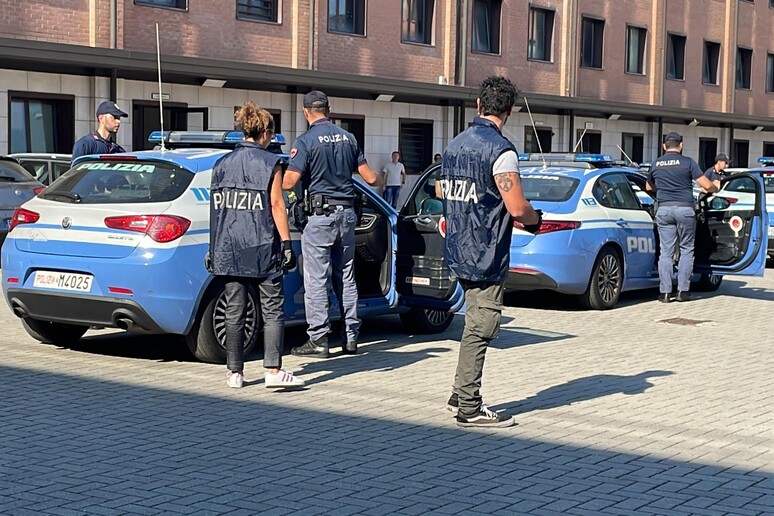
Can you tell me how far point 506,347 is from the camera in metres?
10.6

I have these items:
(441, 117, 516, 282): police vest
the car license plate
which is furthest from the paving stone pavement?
(441, 117, 516, 282): police vest

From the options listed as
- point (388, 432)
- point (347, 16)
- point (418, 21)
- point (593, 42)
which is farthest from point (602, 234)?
point (593, 42)

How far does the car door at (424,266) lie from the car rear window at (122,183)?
2.01 meters

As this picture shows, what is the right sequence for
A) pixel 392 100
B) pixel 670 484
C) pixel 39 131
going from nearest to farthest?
pixel 670 484 → pixel 39 131 → pixel 392 100

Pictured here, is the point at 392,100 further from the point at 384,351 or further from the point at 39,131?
the point at 384,351

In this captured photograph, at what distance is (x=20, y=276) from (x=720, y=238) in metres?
8.52

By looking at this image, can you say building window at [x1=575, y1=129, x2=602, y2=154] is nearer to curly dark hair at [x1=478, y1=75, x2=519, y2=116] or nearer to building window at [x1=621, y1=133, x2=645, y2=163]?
building window at [x1=621, y1=133, x2=645, y2=163]

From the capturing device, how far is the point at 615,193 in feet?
45.9

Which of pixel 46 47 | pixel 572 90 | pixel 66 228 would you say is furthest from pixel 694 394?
pixel 572 90

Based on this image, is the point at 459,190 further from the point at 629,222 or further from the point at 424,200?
the point at 629,222

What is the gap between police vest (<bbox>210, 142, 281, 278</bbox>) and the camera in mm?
8047

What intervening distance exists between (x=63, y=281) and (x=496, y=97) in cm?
357

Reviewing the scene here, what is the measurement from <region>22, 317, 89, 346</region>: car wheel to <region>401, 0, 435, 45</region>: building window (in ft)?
65.8

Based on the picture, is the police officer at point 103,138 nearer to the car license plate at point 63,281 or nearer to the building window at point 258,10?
the car license plate at point 63,281
